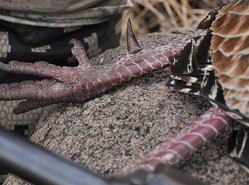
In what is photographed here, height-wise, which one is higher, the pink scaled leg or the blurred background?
the pink scaled leg

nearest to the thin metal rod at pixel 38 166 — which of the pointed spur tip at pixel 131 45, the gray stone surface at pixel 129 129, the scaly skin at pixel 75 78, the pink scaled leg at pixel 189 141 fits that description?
the pink scaled leg at pixel 189 141

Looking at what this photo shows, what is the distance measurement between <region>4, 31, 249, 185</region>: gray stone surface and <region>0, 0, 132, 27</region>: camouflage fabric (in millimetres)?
378

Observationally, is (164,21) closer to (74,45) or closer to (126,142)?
(74,45)

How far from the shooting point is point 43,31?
1.77m

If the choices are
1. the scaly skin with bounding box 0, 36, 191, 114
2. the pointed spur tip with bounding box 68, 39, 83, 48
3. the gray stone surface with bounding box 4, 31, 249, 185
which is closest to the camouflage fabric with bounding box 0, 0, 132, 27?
the pointed spur tip with bounding box 68, 39, 83, 48

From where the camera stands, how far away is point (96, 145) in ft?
4.59

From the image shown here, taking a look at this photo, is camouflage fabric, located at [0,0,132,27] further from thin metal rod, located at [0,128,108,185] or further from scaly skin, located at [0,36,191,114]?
thin metal rod, located at [0,128,108,185]

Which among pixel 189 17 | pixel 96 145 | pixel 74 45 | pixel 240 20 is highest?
pixel 240 20

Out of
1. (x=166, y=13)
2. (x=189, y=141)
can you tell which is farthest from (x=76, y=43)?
(x=166, y=13)

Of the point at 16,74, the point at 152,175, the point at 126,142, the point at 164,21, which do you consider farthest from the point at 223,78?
the point at 164,21

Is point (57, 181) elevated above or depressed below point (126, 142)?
above

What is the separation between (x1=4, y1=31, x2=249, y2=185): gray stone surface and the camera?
1.24 metres

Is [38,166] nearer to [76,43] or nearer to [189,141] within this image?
[189,141]

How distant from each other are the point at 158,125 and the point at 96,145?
222 mm
